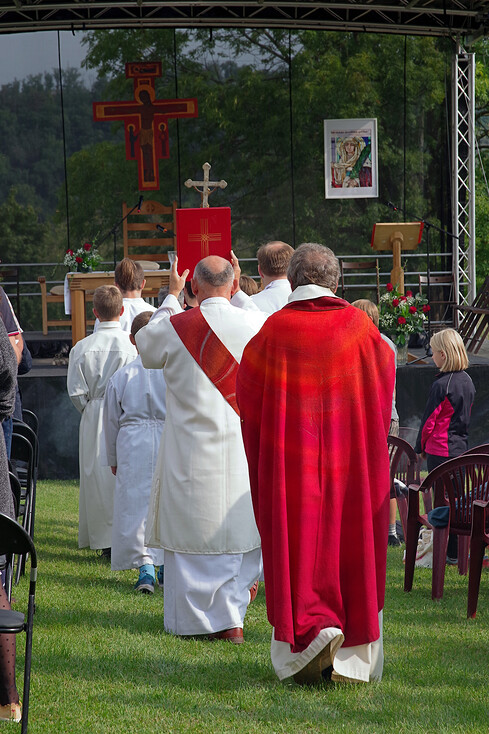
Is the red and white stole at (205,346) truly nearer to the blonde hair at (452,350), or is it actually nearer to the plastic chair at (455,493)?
the plastic chair at (455,493)

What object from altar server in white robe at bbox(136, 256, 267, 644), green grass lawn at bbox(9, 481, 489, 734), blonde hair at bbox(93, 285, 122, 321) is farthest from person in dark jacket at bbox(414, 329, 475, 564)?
blonde hair at bbox(93, 285, 122, 321)

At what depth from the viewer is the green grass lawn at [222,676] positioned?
3.61 m

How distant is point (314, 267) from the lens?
4090 millimetres

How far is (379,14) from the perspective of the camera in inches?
583

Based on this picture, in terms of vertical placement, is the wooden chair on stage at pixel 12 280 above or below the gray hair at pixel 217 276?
below

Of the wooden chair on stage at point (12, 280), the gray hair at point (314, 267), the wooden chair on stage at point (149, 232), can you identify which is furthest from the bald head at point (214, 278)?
the wooden chair on stage at point (149, 232)

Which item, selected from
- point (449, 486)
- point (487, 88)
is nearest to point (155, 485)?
point (449, 486)

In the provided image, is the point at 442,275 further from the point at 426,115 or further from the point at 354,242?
the point at 426,115

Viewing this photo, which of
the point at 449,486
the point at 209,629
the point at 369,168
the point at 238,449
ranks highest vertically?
the point at 369,168

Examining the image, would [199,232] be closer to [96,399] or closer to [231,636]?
[96,399]

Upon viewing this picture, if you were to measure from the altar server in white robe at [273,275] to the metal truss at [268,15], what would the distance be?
30.0ft

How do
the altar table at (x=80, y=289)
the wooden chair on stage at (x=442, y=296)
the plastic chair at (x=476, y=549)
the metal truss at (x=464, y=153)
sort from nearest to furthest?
1. the plastic chair at (x=476, y=549)
2. the altar table at (x=80, y=289)
3. the metal truss at (x=464, y=153)
4. the wooden chair on stage at (x=442, y=296)

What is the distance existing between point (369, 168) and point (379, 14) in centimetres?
300

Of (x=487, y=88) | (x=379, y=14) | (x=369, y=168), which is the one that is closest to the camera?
(x=379, y=14)
